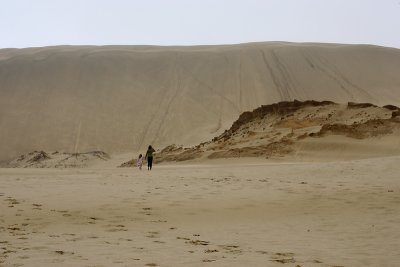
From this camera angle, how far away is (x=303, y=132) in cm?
1930

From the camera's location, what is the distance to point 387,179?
9.98m

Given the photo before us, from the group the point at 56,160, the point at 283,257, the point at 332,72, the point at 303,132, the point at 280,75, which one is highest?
the point at 332,72

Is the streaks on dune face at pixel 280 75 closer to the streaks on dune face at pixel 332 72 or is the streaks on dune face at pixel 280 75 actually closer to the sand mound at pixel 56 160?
the streaks on dune face at pixel 332 72

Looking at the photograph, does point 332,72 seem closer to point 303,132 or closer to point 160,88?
point 160,88

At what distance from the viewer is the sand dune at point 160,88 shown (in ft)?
97.8

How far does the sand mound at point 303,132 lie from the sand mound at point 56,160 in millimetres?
3645

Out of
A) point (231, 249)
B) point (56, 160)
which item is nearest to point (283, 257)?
point (231, 249)

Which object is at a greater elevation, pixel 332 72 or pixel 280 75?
pixel 332 72

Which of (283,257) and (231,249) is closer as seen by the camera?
(283,257)

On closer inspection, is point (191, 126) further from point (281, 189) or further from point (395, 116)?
point (281, 189)

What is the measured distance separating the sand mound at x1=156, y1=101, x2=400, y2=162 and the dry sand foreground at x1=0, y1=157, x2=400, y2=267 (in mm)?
6519

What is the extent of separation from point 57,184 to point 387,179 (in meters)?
6.28

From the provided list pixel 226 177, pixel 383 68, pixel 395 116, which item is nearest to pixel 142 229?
pixel 226 177

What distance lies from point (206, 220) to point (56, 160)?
16702mm
